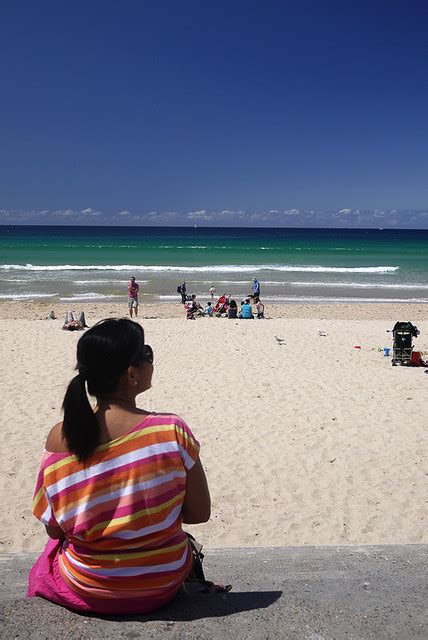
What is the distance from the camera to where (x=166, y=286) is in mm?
28078

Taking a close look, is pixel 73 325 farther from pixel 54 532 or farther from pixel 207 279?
pixel 207 279

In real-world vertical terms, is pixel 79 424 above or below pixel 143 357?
below

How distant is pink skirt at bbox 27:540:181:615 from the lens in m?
1.76

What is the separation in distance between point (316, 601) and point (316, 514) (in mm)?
2940

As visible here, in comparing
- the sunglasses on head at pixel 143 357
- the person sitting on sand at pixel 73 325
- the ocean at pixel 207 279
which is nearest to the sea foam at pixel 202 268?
the ocean at pixel 207 279

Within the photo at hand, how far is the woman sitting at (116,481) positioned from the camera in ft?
5.70

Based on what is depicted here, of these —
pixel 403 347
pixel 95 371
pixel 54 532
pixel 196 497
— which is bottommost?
pixel 403 347

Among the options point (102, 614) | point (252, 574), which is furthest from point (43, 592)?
point (252, 574)

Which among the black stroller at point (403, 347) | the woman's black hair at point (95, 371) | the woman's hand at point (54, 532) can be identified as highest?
the woman's black hair at point (95, 371)

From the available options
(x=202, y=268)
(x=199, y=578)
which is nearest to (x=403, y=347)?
(x=199, y=578)

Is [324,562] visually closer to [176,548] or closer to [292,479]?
[176,548]

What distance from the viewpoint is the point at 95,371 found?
69.8 inches

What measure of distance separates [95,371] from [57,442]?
0.28m

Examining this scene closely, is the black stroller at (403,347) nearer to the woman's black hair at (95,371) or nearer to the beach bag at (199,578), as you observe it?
the beach bag at (199,578)
